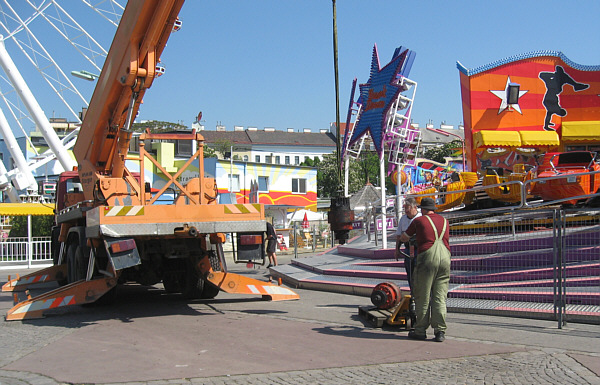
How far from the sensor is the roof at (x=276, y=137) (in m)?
116

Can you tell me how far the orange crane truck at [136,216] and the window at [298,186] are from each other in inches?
1693

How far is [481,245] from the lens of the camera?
1113 cm

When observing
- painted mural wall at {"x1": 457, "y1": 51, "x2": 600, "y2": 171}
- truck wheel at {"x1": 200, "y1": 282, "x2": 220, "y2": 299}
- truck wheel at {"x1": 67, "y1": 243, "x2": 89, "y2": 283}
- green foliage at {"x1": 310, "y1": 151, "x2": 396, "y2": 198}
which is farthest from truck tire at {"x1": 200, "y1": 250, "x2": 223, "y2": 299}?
green foliage at {"x1": 310, "y1": 151, "x2": 396, "y2": 198}

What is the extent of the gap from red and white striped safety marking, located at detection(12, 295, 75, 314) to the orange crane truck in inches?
0.6

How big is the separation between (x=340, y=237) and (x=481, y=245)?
6.39 meters

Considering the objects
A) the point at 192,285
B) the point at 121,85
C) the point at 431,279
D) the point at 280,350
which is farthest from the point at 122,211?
the point at 431,279

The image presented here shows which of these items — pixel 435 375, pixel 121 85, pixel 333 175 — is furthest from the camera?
pixel 333 175

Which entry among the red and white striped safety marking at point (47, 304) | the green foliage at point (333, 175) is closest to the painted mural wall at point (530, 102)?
the red and white striped safety marking at point (47, 304)

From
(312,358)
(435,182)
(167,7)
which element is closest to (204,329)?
(312,358)

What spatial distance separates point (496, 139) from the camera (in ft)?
66.0

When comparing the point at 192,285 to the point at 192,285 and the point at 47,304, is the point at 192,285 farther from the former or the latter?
the point at 47,304

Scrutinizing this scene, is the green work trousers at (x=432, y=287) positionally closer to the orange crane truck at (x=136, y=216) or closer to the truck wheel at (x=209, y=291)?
the orange crane truck at (x=136, y=216)

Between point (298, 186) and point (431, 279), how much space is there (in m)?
48.0

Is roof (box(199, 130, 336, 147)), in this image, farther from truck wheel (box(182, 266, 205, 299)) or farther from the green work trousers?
the green work trousers
